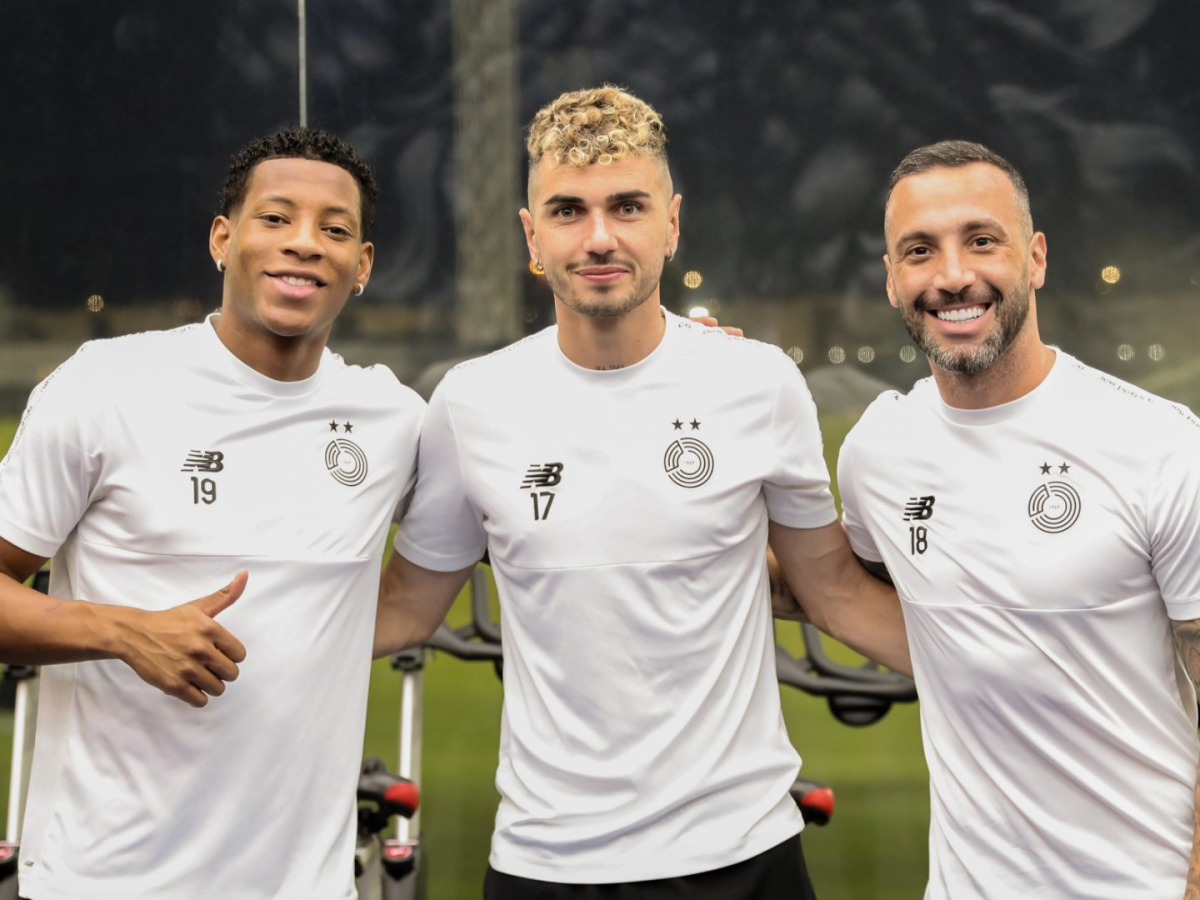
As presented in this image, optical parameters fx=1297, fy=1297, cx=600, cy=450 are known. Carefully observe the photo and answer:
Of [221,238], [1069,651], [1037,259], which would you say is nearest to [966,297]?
[1037,259]

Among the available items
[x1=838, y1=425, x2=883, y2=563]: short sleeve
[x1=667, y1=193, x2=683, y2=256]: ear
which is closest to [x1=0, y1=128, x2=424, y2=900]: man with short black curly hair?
[x1=667, y1=193, x2=683, y2=256]: ear

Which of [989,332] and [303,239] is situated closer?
[989,332]

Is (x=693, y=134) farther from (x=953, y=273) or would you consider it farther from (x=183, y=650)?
(x=183, y=650)

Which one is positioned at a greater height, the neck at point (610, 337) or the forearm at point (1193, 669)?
the neck at point (610, 337)

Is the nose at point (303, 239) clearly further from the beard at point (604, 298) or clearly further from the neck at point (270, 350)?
the beard at point (604, 298)

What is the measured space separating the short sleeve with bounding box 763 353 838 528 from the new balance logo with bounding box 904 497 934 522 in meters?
0.16

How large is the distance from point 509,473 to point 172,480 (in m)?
0.52

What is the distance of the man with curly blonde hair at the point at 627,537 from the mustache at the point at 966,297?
28cm

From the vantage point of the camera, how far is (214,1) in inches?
178

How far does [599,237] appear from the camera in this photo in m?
2.03

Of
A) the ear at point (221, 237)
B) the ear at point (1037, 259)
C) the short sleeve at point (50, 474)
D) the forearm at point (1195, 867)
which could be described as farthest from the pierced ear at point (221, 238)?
the forearm at point (1195, 867)

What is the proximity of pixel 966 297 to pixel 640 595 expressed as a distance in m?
0.68

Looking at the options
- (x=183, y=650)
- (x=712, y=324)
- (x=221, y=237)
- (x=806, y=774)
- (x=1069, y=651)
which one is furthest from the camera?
(x=806, y=774)

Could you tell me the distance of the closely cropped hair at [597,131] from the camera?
2064 mm
